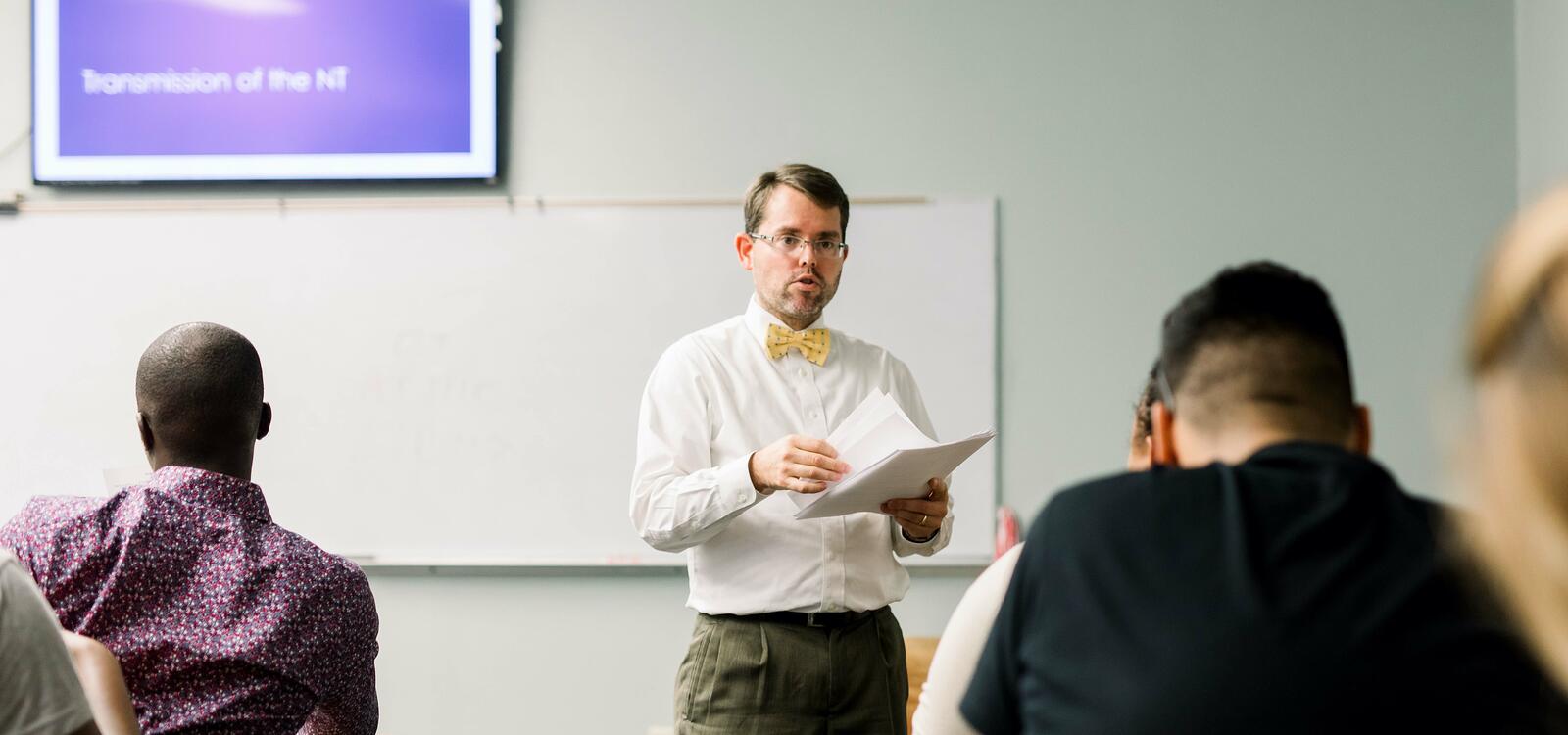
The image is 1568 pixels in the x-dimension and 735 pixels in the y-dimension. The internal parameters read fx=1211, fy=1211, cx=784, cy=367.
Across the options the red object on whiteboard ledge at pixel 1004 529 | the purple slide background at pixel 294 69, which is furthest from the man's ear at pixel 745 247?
the purple slide background at pixel 294 69

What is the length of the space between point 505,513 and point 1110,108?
220 cm

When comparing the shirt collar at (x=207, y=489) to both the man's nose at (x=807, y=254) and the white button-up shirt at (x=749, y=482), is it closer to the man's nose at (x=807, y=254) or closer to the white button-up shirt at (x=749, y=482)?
the white button-up shirt at (x=749, y=482)

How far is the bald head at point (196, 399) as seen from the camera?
4.98 feet

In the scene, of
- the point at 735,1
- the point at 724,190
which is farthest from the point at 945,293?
the point at 735,1

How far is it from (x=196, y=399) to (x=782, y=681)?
1.02 meters

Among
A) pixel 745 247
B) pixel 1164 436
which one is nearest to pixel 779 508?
pixel 745 247

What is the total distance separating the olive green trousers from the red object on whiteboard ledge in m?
1.51

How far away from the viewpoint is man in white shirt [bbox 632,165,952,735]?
2037 mm

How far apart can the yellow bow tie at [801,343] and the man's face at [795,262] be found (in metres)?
0.03

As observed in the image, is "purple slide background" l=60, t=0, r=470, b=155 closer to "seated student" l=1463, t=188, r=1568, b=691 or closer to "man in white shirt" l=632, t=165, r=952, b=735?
"man in white shirt" l=632, t=165, r=952, b=735

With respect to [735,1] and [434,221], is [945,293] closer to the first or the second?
[735,1]

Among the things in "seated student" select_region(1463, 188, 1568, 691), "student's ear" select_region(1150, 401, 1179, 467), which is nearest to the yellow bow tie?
"student's ear" select_region(1150, 401, 1179, 467)

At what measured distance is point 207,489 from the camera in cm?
144

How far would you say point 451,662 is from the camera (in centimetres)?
369
